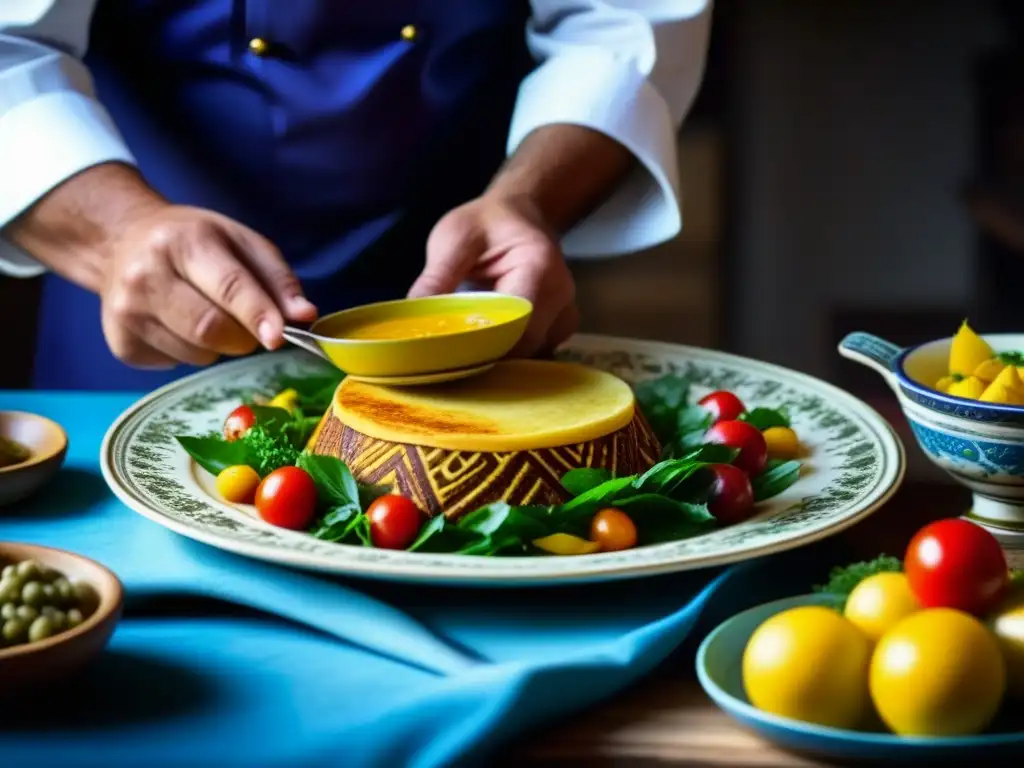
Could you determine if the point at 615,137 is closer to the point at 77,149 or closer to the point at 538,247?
the point at 538,247

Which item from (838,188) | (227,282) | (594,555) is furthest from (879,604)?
(838,188)

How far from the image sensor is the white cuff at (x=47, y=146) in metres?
1.88

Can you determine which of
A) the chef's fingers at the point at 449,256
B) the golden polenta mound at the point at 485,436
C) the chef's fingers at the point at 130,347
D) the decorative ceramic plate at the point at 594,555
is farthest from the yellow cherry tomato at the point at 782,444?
the chef's fingers at the point at 130,347

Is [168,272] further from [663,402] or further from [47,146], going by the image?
[663,402]

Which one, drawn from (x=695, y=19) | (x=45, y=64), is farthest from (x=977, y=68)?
(x=45, y=64)

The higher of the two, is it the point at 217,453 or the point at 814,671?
the point at 814,671

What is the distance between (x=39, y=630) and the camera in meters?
1.03

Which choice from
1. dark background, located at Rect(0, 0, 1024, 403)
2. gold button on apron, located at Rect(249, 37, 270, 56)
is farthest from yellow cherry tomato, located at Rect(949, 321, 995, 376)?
dark background, located at Rect(0, 0, 1024, 403)

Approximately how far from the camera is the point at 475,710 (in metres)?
1.04

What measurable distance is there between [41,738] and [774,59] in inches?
172

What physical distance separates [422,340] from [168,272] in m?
0.40

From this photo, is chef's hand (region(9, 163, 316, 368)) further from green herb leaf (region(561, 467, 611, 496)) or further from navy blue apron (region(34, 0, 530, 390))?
green herb leaf (region(561, 467, 611, 496))

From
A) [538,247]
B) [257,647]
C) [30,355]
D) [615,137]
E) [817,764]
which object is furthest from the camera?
[30,355]

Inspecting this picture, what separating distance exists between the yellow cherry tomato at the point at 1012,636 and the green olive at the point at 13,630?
720 millimetres
